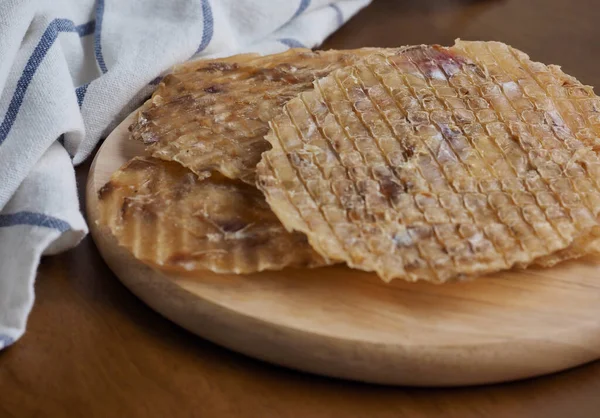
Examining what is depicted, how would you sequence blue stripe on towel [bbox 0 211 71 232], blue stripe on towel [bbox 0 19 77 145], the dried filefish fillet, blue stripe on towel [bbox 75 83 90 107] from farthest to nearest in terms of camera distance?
blue stripe on towel [bbox 75 83 90 107]
blue stripe on towel [bbox 0 19 77 145]
blue stripe on towel [bbox 0 211 71 232]
the dried filefish fillet

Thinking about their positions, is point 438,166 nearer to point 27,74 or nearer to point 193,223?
point 193,223

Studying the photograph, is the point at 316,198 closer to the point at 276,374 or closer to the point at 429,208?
the point at 429,208

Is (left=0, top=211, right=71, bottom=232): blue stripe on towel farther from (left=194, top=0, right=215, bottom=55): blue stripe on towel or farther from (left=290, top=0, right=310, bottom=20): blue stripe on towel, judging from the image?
(left=290, top=0, right=310, bottom=20): blue stripe on towel

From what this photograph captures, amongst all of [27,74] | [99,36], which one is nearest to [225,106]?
[27,74]

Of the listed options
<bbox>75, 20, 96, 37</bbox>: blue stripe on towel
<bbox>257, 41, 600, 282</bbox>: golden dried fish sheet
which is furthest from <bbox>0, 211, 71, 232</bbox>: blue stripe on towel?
<bbox>75, 20, 96, 37</bbox>: blue stripe on towel

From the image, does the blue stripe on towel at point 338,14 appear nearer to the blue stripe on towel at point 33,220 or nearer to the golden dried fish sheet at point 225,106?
the golden dried fish sheet at point 225,106

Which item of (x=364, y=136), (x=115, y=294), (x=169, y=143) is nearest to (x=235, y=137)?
(x=169, y=143)

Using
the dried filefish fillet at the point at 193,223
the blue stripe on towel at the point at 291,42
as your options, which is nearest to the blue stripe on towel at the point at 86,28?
the blue stripe on towel at the point at 291,42
